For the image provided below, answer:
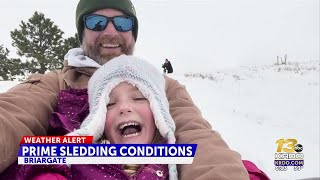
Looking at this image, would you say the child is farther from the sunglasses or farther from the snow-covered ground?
the snow-covered ground

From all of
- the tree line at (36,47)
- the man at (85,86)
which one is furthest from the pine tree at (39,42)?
the man at (85,86)

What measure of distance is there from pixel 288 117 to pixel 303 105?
5.22 feet

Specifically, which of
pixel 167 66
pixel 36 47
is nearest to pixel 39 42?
pixel 36 47

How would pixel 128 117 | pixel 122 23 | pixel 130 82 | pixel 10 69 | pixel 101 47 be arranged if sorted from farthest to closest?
pixel 10 69
pixel 122 23
pixel 101 47
pixel 130 82
pixel 128 117

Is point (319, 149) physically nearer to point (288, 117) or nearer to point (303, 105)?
point (288, 117)

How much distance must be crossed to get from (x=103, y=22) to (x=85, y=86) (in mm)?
614

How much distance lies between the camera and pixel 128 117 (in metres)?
1.91

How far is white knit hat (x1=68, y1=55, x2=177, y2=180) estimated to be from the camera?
2.02 m

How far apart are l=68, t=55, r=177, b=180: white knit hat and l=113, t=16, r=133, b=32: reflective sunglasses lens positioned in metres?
0.77

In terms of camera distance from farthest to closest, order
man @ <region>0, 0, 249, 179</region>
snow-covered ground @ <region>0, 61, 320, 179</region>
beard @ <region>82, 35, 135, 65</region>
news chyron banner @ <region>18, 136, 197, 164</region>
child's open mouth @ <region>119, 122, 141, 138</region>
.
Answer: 1. snow-covered ground @ <region>0, 61, 320, 179</region>
2. beard @ <region>82, 35, 135, 65</region>
3. child's open mouth @ <region>119, 122, 141, 138</region>
4. man @ <region>0, 0, 249, 179</region>
5. news chyron banner @ <region>18, 136, 197, 164</region>

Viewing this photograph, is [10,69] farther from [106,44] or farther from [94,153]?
[94,153]

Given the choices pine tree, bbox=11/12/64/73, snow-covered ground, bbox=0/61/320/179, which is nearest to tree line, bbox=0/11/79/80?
pine tree, bbox=11/12/64/73

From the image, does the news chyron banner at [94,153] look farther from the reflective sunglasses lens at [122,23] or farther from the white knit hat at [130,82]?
the reflective sunglasses lens at [122,23]

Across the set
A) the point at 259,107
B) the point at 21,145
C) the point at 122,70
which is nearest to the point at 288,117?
the point at 259,107
